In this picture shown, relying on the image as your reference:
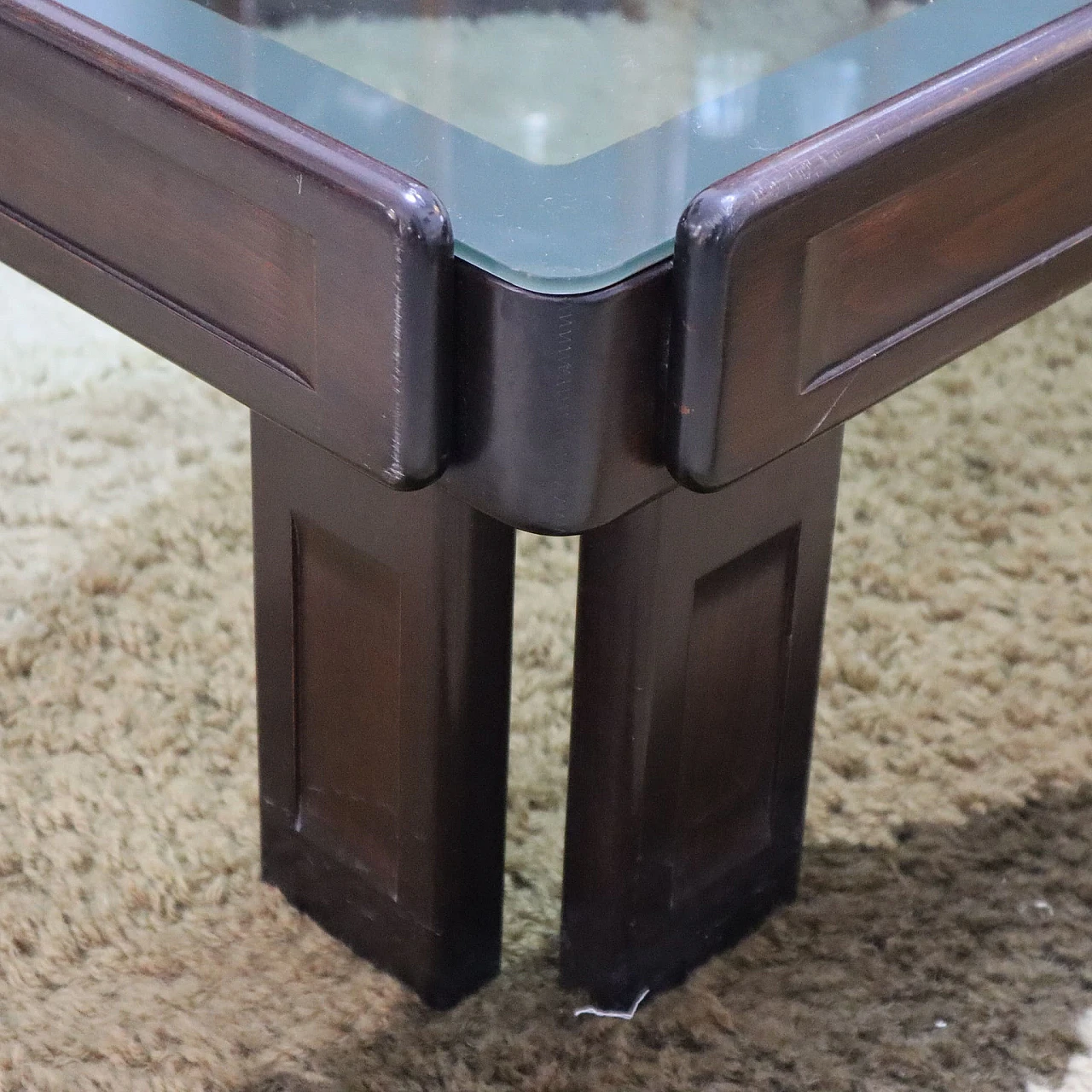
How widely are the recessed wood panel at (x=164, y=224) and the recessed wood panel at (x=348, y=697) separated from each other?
0.24 metres

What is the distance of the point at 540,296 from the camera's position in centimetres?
68

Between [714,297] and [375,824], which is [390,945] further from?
[714,297]

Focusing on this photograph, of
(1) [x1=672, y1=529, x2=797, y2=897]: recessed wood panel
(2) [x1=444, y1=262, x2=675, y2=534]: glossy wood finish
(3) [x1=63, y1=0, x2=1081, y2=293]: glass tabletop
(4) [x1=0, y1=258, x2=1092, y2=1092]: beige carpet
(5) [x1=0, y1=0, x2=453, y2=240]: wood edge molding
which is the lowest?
(4) [x1=0, y1=258, x2=1092, y2=1092]: beige carpet

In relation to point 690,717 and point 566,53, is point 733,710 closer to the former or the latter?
point 690,717

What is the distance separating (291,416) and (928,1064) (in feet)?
1.84

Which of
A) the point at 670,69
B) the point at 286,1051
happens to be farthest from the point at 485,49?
the point at 286,1051

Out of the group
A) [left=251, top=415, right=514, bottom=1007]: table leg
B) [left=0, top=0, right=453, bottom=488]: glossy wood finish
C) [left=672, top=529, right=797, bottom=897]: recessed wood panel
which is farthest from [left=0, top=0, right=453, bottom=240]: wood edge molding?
[left=672, top=529, right=797, bottom=897]: recessed wood panel

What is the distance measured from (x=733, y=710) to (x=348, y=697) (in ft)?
0.75

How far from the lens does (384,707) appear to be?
102cm

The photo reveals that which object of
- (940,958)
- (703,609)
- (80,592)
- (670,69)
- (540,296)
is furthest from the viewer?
(80,592)

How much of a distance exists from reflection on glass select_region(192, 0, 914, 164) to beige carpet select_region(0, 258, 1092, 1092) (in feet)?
1.80

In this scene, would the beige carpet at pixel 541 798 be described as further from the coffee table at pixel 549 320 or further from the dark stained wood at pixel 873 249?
the dark stained wood at pixel 873 249

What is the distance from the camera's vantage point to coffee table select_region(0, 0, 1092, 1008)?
27.5 inches

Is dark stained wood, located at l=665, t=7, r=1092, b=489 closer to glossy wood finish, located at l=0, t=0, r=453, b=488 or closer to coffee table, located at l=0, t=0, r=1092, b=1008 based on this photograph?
coffee table, located at l=0, t=0, r=1092, b=1008
